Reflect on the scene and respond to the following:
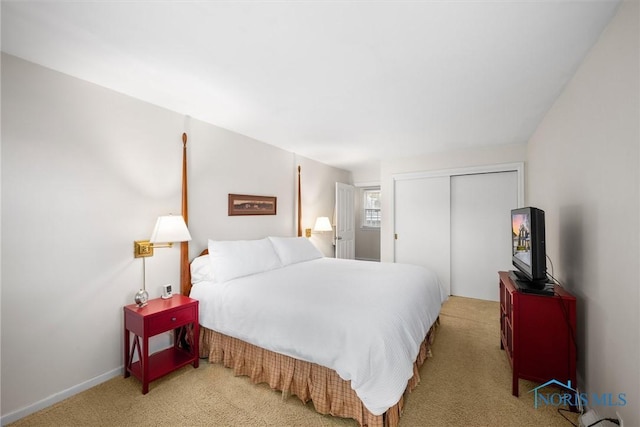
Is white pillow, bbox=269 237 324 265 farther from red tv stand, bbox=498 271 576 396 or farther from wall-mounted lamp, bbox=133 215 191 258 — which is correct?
red tv stand, bbox=498 271 576 396

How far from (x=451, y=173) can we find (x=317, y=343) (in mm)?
3777

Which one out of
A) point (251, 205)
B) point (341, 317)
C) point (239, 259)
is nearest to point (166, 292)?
point (239, 259)

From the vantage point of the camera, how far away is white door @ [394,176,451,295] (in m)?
4.52

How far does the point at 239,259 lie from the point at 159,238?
30.8 inches

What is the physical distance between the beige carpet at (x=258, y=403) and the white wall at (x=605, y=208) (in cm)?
51

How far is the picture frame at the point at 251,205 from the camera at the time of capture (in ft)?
11.0

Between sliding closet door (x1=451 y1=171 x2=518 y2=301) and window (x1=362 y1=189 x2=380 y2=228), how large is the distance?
2400mm

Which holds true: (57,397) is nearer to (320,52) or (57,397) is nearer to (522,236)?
(320,52)

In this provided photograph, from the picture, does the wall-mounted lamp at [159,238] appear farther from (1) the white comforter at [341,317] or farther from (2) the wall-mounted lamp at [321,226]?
(2) the wall-mounted lamp at [321,226]

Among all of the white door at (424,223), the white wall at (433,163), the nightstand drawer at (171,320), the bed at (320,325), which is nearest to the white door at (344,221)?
the white wall at (433,163)

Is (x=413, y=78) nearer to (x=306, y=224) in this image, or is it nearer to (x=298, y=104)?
(x=298, y=104)

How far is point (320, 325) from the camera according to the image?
177 centimetres

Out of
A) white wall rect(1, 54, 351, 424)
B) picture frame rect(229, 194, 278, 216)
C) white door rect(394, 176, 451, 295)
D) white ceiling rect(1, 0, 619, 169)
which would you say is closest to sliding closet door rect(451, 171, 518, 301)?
white door rect(394, 176, 451, 295)

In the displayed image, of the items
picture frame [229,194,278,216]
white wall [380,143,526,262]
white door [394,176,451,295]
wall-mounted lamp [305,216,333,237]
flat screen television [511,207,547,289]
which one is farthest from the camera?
wall-mounted lamp [305,216,333,237]
